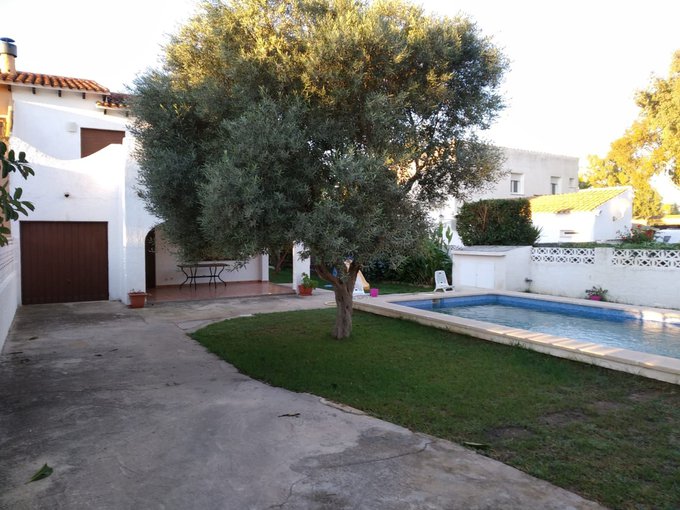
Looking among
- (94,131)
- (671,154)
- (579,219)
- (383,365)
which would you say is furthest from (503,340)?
(671,154)

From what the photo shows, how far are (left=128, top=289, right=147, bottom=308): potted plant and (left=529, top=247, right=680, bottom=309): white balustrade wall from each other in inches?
452

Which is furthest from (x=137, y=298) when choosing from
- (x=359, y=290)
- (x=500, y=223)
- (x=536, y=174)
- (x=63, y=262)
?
(x=536, y=174)

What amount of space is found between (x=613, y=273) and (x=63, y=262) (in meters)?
14.8

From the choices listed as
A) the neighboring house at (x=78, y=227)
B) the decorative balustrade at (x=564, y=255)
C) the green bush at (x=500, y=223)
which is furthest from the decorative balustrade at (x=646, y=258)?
the neighboring house at (x=78, y=227)

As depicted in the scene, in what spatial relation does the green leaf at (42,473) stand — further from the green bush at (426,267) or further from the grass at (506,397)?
the green bush at (426,267)

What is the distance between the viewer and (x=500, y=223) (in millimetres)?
16219

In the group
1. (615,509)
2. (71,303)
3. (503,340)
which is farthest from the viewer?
(71,303)

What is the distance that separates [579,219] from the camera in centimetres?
2138

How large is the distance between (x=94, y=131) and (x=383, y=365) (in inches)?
552

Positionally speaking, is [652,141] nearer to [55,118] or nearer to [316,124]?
[316,124]

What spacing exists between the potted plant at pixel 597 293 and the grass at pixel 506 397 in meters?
6.75

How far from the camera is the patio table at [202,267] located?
54.5 ft

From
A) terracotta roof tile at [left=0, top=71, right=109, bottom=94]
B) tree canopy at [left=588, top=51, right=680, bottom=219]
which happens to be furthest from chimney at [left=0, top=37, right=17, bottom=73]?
tree canopy at [left=588, top=51, right=680, bottom=219]

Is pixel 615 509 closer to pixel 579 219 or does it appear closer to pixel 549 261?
pixel 549 261
